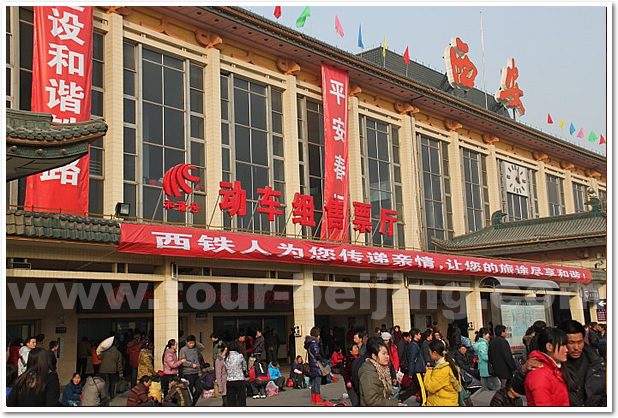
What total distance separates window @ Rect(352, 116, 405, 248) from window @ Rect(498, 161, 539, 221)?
9595mm

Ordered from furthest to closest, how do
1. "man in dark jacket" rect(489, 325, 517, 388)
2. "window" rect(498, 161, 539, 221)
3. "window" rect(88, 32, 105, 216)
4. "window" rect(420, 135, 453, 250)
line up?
"window" rect(498, 161, 539, 221)
"window" rect(420, 135, 453, 250)
"window" rect(88, 32, 105, 216)
"man in dark jacket" rect(489, 325, 517, 388)

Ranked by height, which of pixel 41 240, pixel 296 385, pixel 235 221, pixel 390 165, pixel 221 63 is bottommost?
pixel 296 385

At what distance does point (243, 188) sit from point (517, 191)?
21.0 metres

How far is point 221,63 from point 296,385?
12.4 meters

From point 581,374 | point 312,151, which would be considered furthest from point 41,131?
point 312,151

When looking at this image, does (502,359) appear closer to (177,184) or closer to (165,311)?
(165,311)

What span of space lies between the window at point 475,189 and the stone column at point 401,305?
12.1 metres

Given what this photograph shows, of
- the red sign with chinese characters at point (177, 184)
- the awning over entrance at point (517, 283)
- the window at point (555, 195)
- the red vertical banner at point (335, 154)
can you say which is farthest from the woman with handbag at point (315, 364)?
the window at point (555, 195)

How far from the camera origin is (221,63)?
25.2 metres

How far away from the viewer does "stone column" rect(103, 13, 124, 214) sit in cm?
2105

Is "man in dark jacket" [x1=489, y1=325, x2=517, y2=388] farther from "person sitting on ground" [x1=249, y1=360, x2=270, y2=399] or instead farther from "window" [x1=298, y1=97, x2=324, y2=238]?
"window" [x1=298, y1=97, x2=324, y2=238]

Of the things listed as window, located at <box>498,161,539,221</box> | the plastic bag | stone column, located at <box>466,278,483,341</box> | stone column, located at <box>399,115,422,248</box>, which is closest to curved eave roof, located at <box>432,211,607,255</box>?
stone column, located at <box>399,115,422,248</box>
